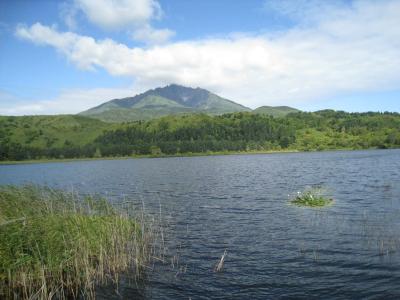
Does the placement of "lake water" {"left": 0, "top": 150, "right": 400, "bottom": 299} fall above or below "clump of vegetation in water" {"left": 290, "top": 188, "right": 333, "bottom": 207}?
below

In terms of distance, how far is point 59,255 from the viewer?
19859 mm

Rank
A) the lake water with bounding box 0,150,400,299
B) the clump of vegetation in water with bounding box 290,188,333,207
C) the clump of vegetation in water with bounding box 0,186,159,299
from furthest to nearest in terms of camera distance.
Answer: the clump of vegetation in water with bounding box 290,188,333,207
the lake water with bounding box 0,150,400,299
the clump of vegetation in water with bounding box 0,186,159,299

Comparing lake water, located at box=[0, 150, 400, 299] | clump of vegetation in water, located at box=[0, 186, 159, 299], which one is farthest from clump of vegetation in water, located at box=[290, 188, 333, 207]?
clump of vegetation in water, located at box=[0, 186, 159, 299]

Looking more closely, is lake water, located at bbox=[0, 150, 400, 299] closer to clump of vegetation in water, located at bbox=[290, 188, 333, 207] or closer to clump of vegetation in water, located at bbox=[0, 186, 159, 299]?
clump of vegetation in water, located at bbox=[290, 188, 333, 207]

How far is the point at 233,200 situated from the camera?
50156 millimetres

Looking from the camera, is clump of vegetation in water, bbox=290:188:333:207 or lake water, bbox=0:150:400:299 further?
clump of vegetation in water, bbox=290:188:333:207

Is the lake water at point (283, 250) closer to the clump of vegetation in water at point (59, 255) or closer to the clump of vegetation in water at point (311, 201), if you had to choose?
the clump of vegetation in water at point (311, 201)

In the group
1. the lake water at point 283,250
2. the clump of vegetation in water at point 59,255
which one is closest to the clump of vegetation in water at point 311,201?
the lake water at point 283,250

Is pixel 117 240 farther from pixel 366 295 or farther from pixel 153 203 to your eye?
pixel 153 203

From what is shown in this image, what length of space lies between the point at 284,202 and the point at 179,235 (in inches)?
737

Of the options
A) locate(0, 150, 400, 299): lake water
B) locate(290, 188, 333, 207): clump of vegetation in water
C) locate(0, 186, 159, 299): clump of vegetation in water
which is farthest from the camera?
A: locate(290, 188, 333, 207): clump of vegetation in water

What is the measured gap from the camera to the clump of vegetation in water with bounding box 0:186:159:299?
18.6 metres

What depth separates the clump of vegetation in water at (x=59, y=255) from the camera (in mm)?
18594

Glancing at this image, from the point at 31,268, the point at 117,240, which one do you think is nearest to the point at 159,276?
the point at 117,240
